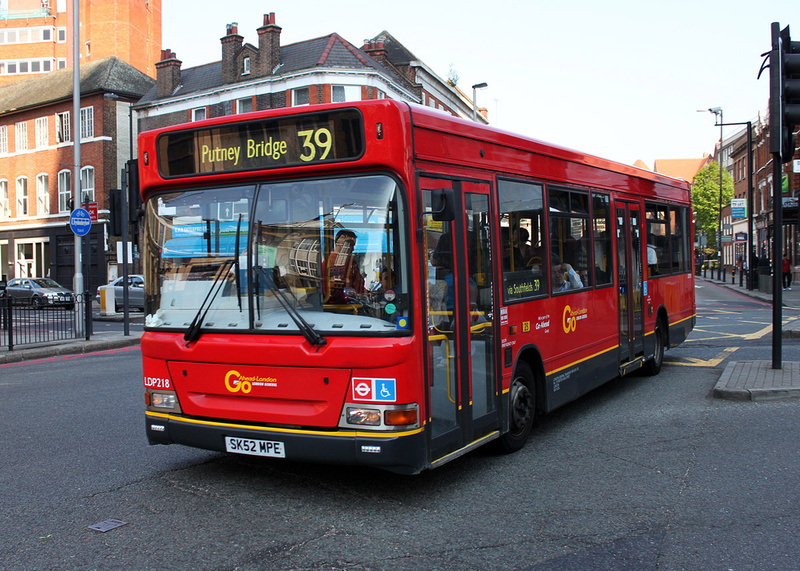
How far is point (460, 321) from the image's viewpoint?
18.3ft

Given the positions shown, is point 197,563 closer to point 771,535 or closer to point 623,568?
point 623,568

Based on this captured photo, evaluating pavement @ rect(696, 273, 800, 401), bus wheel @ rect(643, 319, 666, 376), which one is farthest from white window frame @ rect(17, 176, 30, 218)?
pavement @ rect(696, 273, 800, 401)

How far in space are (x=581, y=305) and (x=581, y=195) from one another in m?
1.20

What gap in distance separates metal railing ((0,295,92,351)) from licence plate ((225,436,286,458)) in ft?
38.8

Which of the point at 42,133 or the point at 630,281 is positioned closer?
the point at 630,281

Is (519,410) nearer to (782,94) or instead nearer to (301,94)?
(782,94)

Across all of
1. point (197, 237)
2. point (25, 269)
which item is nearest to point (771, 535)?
point (197, 237)

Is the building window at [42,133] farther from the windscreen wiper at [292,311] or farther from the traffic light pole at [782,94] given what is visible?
the windscreen wiper at [292,311]

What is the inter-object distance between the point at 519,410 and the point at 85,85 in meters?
47.5

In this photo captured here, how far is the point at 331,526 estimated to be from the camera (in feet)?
15.6

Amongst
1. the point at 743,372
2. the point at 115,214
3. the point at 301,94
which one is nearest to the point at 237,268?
the point at 743,372

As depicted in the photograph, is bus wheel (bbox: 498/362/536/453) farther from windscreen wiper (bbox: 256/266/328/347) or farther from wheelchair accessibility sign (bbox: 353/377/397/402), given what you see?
windscreen wiper (bbox: 256/266/328/347)

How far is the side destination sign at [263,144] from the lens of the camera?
16.7 ft

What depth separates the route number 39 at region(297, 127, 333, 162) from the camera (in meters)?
5.13
